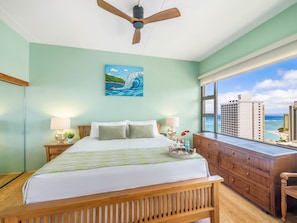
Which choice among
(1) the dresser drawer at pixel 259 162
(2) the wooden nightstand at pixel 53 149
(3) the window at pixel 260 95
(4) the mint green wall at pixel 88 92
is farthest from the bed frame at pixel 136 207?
(4) the mint green wall at pixel 88 92

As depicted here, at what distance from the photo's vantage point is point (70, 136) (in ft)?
9.53

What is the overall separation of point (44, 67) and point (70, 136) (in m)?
1.67

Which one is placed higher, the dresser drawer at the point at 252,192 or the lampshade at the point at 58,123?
the lampshade at the point at 58,123

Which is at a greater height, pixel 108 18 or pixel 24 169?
pixel 108 18

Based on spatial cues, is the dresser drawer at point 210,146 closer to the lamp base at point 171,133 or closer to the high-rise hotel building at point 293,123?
the lamp base at point 171,133

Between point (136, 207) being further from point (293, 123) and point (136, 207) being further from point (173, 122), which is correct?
point (293, 123)

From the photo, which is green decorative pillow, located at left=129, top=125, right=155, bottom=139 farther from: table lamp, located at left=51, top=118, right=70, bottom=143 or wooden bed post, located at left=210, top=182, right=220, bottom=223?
wooden bed post, located at left=210, top=182, right=220, bottom=223

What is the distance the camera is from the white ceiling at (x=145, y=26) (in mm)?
1871

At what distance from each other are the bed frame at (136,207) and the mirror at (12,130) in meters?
2.41

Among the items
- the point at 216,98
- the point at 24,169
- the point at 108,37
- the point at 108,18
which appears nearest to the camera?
the point at 108,18

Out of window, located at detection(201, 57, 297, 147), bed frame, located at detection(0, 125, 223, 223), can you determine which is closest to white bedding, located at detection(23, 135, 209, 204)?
bed frame, located at detection(0, 125, 223, 223)

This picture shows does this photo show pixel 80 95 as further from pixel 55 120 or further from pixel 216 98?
pixel 216 98

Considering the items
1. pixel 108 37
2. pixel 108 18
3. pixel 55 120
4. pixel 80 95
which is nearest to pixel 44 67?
pixel 80 95

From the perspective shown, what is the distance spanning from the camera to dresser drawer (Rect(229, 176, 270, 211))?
1.71m
